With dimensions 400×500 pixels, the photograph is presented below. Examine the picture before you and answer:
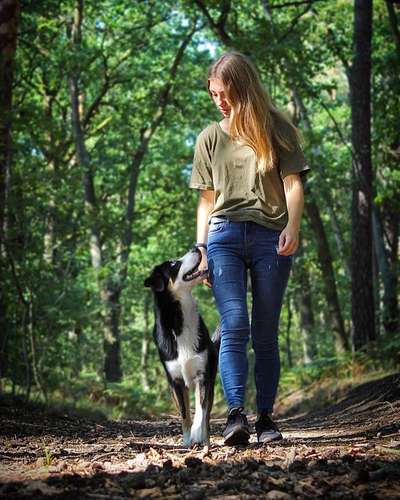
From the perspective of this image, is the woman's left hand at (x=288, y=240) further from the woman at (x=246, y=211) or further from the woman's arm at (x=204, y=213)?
the woman's arm at (x=204, y=213)

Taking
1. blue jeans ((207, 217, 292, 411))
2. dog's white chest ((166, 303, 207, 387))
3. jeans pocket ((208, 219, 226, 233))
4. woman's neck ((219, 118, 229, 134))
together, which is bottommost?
dog's white chest ((166, 303, 207, 387))

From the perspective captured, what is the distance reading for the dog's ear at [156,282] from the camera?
19.5ft

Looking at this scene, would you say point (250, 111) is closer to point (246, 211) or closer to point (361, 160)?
point (246, 211)

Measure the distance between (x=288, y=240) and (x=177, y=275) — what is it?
1140 millimetres

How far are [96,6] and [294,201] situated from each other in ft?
60.5

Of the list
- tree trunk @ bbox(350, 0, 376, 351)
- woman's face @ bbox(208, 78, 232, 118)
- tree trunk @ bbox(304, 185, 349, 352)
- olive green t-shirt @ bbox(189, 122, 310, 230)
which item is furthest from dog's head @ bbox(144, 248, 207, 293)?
tree trunk @ bbox(304, 185, 349, 352)

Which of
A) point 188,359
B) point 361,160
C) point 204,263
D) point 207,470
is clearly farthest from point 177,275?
point 361,160

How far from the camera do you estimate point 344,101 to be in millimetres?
27828

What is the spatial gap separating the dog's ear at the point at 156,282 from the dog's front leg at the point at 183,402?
766 millimetres

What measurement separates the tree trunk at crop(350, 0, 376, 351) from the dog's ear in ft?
27.7

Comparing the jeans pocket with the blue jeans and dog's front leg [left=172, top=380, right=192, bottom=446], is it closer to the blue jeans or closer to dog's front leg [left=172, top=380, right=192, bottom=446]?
the blue jeans

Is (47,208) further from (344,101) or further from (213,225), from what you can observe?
(344,101)

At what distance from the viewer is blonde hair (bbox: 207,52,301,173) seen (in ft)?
17.2

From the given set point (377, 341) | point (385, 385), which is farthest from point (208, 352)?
point (377, 341)
